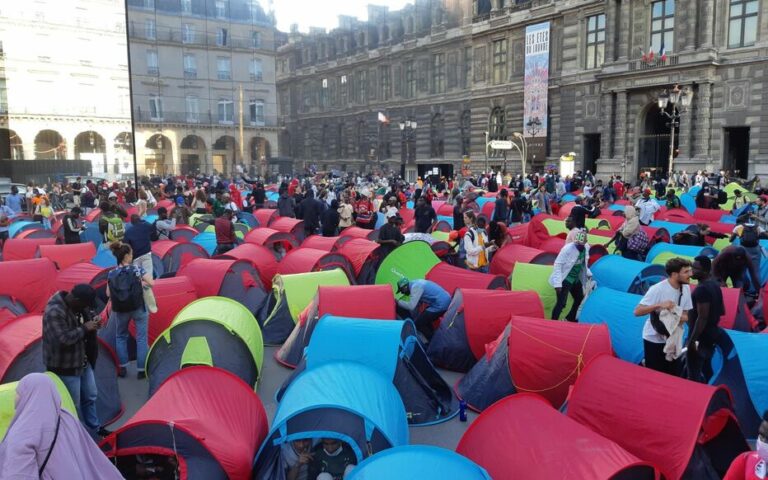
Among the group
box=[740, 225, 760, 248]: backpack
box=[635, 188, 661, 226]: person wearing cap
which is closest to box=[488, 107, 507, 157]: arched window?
box=[635, 188, 661, 226]: person wearing cap

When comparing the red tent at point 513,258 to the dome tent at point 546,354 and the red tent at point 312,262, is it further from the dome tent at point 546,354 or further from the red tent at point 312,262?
the dome tent at point 546,354

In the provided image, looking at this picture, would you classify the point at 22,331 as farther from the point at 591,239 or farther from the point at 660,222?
the point at 660,222

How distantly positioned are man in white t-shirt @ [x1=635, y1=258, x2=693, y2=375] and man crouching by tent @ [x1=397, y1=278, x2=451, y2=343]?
2.74 m

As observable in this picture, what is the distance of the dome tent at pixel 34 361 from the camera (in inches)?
248

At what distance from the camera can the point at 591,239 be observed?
11797mm

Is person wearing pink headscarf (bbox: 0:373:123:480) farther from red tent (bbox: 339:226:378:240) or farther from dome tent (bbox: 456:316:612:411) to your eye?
red tent (bbox: 339:226:378:240)

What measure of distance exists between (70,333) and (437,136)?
42.2 metres

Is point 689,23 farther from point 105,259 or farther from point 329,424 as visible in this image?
point 329,424

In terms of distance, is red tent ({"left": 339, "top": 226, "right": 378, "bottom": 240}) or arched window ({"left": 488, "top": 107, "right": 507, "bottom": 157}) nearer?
red tent ({"left": 339, "top": 226, "right": 378, "bottom": 240})

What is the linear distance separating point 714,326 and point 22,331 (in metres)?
7.11

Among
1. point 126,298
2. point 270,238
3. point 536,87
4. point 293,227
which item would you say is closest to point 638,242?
point 270,238

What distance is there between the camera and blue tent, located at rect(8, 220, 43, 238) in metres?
14.8

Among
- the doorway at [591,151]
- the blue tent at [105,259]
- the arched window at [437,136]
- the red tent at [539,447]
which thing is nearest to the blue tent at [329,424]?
the red tent at [539,447]

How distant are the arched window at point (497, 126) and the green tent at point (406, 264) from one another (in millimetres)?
30986
